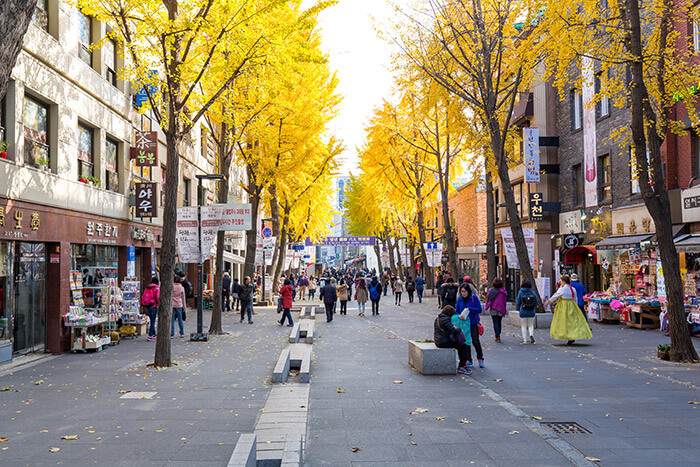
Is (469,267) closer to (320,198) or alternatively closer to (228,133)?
(320,198)

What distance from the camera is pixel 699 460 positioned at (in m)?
5.90

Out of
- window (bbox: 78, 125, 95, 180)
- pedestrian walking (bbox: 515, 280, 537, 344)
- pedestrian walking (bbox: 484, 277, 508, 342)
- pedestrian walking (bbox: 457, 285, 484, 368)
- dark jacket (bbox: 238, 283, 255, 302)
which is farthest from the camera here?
dark jacket (bbox: 238, 283, 255, 302)

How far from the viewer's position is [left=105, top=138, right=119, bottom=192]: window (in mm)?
18188

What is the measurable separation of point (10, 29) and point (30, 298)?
10.6 meters

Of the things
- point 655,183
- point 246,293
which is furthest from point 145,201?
point 655,183

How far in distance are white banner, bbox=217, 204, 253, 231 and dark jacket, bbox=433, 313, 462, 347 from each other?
718 centimetres

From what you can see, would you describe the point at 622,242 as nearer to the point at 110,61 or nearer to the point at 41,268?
A: the point at 110,61

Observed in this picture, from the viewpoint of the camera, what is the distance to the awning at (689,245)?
15.8 m

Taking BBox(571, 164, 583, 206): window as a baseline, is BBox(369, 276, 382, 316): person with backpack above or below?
below

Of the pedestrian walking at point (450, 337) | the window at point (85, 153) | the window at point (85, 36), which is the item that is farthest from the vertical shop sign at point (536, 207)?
the window at point (85, 36)

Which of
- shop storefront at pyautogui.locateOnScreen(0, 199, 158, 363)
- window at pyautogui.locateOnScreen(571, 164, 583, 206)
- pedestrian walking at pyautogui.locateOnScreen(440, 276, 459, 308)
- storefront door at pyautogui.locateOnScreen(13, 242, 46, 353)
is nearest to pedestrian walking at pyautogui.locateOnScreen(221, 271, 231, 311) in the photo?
shop storefront at pyautogui.locateOnScreen(0, 199, 158, 363)

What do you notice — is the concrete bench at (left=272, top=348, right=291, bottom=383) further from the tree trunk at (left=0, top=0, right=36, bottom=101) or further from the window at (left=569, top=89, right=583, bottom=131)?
the window at (left=569, top=89, right=583, bottom=131)

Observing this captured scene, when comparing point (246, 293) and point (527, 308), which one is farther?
point (246, 293)

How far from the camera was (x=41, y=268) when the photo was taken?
14086 millimetres
